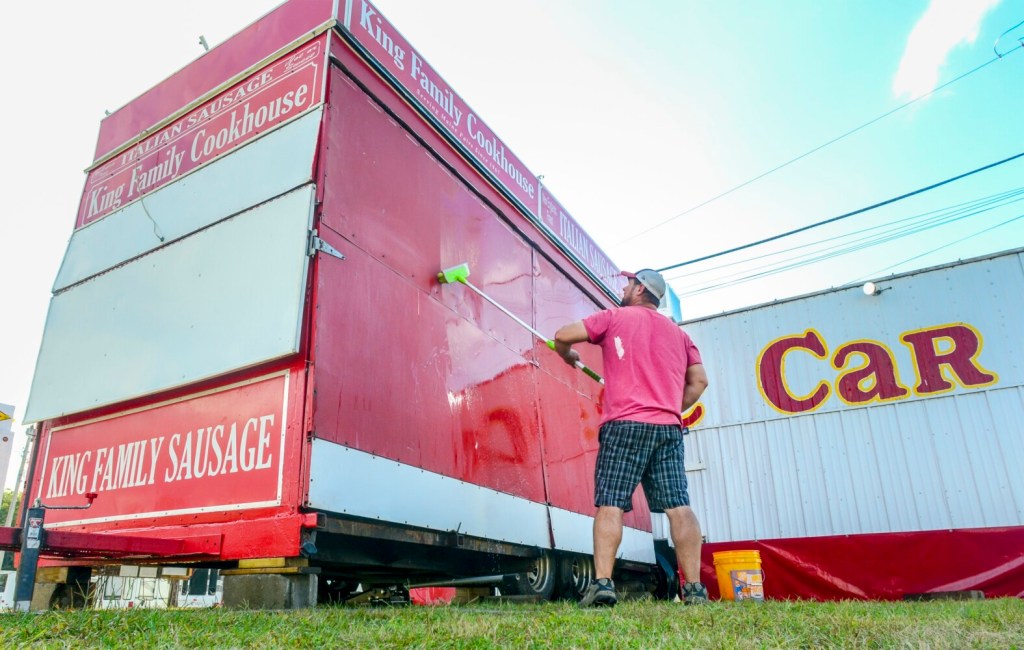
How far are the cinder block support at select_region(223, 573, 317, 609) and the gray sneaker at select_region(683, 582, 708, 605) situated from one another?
5.22ft

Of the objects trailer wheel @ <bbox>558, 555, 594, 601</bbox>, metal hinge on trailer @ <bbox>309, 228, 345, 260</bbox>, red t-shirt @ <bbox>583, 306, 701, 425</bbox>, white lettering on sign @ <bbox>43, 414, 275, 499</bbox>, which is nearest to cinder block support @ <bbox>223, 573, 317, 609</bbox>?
white lettering on sign @ <bbox>43, 414, 275, 499</bbox>

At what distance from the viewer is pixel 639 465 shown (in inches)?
134

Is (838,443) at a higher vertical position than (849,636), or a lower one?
higher

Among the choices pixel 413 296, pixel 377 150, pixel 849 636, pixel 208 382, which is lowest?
pixel 849 636

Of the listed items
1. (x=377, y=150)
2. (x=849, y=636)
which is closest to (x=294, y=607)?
(x=849, y=636)

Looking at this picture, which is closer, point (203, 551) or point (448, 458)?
point (203, 551)

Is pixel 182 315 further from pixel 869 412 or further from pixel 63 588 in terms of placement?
pixel 869 412

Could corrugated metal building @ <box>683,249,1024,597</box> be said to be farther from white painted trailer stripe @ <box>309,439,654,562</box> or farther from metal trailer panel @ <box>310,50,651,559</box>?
white painted trailer stripe @ <box>309,439,654,562</box>

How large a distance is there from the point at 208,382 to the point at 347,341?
2.27 feet

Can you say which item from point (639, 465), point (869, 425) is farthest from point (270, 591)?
point (869, 425)

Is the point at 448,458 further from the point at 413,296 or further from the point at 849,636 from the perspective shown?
the point at 849,636

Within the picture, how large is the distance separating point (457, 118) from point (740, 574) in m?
3.57

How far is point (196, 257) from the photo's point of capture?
12.0ft

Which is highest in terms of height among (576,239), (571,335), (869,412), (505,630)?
(576,239)
